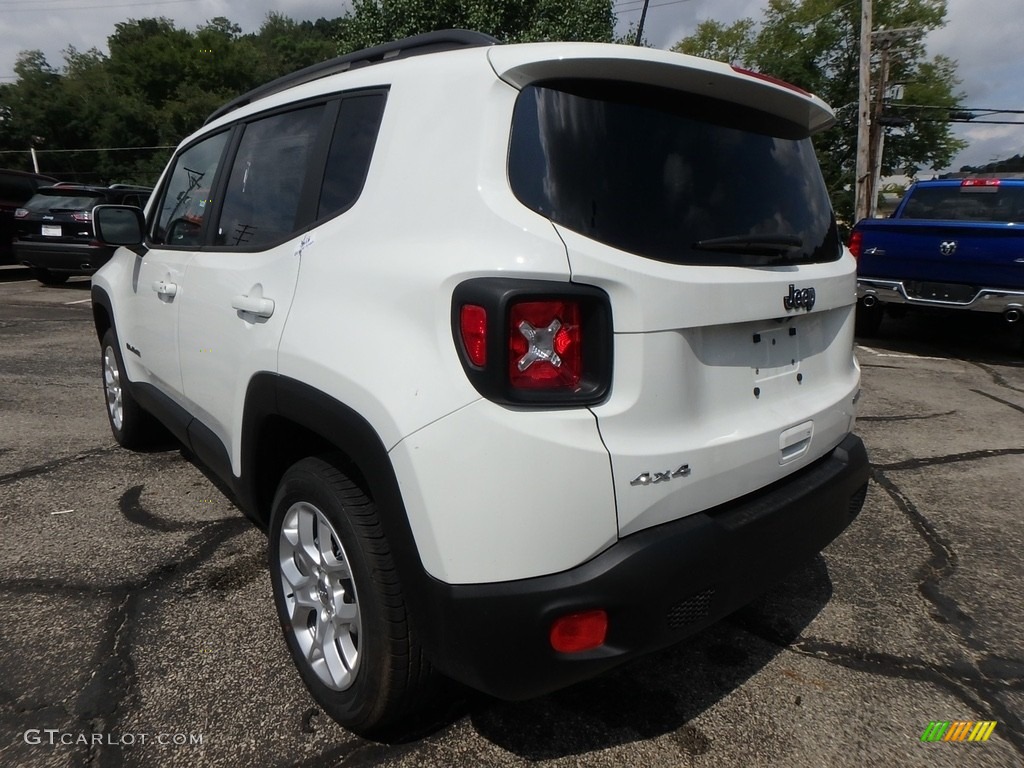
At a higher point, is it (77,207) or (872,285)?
(77,207)

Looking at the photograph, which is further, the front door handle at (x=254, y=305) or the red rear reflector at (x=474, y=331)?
the front door handle at (x=254, y=305)

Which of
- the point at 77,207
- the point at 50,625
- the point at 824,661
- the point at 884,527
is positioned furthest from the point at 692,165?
the point at 77,207

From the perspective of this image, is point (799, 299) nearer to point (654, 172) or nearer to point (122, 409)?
point (654, 172)

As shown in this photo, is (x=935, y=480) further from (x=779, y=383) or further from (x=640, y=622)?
(x=640, y=622)

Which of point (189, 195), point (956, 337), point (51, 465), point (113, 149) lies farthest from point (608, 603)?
point (113, 149)

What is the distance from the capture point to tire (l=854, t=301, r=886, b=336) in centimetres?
848

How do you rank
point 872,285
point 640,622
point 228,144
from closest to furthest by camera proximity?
point 640,622
point 228,144
point 872,285

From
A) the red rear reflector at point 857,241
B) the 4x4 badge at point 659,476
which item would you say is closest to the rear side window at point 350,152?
the 4x4 badge at point 659,476

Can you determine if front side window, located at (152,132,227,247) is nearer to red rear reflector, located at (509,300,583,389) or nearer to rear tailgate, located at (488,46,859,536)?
rear tailgate, located at (488,46,859,536)

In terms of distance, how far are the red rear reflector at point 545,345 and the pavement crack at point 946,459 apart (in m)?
3.38

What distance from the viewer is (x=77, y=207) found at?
456 inches

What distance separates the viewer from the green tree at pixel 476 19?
61.6 feet

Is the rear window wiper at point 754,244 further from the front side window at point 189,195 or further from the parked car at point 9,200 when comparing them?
the parked car at point 9,200

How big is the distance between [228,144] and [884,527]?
11.3 ft
